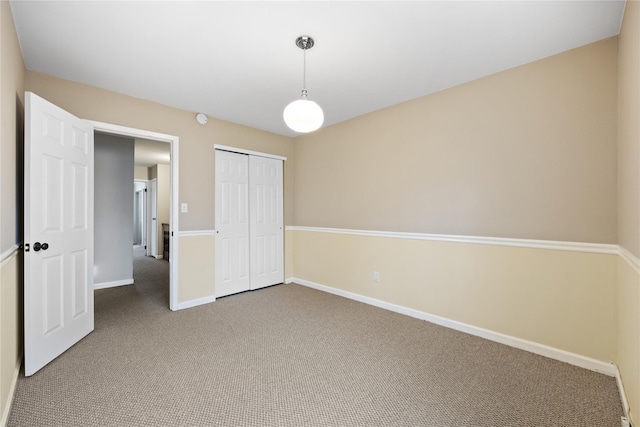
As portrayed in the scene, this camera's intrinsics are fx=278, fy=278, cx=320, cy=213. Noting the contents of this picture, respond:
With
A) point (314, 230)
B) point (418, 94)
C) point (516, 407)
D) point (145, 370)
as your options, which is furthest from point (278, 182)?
point (516, 407)

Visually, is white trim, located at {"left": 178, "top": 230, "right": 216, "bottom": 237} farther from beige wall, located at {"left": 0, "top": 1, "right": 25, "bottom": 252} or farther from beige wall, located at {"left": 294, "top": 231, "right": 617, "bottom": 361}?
beige wall, located at {"left": 294, "top": 231, "right": 617, "bottom": 361}

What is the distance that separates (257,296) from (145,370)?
187 cm

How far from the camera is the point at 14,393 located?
1.78m

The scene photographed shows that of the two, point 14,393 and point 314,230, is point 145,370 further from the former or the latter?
point 314,230

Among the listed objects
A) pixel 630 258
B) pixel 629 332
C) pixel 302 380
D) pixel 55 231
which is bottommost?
pixel 302 380

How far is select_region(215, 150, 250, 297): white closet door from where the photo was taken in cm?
382

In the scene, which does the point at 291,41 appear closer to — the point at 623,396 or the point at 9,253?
the point at 9,253

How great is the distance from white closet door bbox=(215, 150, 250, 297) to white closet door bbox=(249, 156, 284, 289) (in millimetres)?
101

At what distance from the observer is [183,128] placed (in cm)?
346

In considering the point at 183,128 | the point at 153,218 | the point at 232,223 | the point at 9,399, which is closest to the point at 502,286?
the point at 232,223

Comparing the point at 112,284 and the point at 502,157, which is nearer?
the point at 502,157

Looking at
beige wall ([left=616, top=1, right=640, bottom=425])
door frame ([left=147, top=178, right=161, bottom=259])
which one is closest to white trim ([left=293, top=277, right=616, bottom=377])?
beige wall ([left=616, top=1, right=640, bottom=425])

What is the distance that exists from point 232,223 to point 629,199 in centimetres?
388

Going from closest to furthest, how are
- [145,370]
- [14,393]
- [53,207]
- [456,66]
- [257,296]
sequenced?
[14,393], [145,370], [53,207], [456,66], [257,296]
